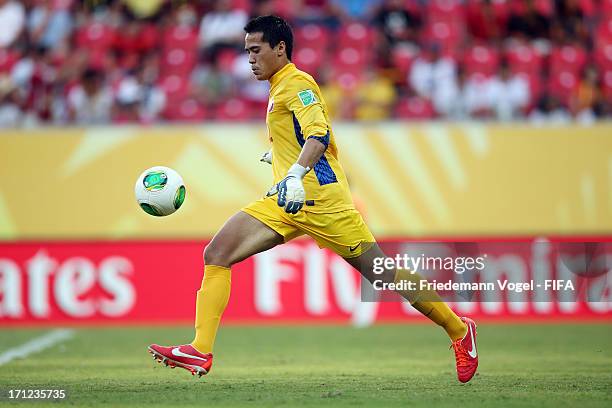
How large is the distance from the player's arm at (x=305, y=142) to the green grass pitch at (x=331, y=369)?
1254 mm

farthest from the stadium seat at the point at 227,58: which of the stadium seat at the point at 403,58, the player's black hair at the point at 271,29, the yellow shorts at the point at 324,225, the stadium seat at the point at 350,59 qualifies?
the yellow shorts at the point at 324,225

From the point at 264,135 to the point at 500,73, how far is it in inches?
141

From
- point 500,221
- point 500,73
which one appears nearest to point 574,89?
point 500,73

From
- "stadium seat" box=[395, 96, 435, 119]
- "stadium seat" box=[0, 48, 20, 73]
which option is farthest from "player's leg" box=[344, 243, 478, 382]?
"stadium seat" box=[0, 48, 20, 73]

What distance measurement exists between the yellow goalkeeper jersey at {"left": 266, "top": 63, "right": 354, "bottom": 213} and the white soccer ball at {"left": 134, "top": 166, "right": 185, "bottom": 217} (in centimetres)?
79

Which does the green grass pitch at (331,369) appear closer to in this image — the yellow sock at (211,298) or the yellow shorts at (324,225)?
the yellow sock at (211,298)

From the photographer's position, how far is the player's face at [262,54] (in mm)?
6906

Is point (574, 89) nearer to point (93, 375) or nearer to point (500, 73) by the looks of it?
point (500, 73)

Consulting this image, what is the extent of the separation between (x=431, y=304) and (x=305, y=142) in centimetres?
143

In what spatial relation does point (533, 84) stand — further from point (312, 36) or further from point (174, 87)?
point (174, 87)

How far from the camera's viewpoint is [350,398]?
6.56 m

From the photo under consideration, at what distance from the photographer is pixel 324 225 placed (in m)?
6.86

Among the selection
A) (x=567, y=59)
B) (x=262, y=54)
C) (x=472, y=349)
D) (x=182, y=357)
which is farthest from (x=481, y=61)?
(x=182, y=357)

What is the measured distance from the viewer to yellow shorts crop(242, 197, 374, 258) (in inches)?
270
